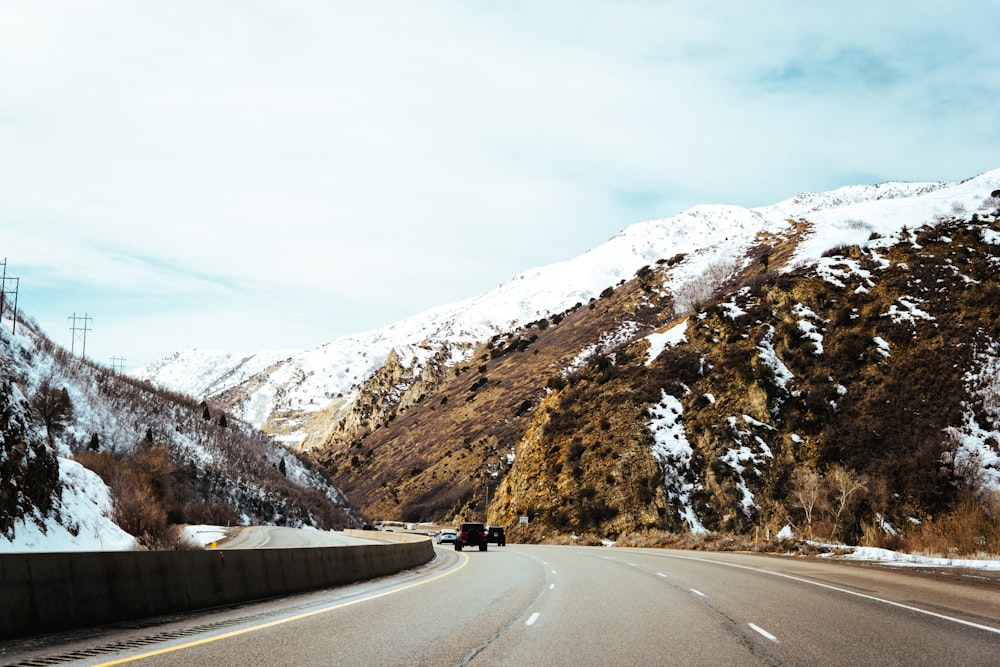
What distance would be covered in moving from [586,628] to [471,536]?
3438 centimetres

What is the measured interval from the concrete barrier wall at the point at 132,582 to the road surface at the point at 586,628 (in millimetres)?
366

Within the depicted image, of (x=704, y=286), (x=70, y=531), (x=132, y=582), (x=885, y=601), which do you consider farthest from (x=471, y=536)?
(x=704, y=286)

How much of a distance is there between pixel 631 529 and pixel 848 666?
4722 centimetres

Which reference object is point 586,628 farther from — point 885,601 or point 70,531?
point 70,531

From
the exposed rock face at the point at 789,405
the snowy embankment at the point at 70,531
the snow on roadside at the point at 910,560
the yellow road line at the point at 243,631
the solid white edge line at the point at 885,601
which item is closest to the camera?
the yellow road line at the point at 243,631

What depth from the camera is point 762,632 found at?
1115 centimetres

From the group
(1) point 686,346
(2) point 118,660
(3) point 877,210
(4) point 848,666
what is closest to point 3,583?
(2) point 118,660

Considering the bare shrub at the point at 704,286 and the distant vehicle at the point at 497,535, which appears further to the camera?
the bare shrub at the point at 704,286

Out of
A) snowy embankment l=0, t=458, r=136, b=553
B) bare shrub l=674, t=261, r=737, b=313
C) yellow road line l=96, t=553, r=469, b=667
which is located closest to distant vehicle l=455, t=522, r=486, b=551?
snowy embankment l=0, t=458, r=136, b=553

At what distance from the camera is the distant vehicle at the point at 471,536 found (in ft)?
147

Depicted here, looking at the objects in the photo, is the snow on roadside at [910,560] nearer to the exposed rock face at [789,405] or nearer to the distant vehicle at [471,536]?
the exposed rock face at [789,405]

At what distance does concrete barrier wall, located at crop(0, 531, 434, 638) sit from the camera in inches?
374

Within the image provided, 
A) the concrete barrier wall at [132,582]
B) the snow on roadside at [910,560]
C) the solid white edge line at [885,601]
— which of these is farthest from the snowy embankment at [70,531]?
the snow on roadside at [910,560]

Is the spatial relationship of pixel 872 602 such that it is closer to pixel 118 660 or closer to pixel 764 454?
pixel 118 660
